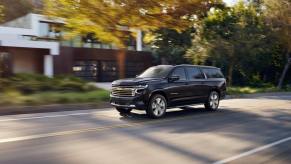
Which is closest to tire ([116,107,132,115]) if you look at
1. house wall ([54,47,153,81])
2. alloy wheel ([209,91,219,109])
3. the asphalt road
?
the asphalt road

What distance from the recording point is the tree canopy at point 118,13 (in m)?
22.1

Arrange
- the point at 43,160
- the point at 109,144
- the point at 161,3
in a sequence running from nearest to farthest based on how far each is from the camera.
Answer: the point at 43,160 < the point at 109,144 < the point at 161,3

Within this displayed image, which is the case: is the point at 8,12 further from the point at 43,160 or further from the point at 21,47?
the point at 43,160

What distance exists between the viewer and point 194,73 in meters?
16.0

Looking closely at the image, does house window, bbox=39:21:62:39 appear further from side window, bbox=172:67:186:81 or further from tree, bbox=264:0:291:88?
side window, bbox=172:67:186:81

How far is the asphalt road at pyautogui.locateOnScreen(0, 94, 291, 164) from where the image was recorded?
8.26 meters

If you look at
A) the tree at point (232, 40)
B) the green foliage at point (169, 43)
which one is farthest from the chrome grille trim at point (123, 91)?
the green foliage at point (169, 43)

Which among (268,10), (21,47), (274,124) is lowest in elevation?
(274,124)

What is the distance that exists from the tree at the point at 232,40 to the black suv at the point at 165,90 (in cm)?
1503

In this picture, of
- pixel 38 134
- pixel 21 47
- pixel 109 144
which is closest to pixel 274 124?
pixel 109 144

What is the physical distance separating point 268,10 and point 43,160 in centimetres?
3242

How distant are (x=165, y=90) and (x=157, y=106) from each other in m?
0.61

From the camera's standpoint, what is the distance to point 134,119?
44.8 ft

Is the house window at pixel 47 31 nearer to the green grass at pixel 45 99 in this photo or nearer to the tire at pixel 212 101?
the green grass at pixel 45 99
